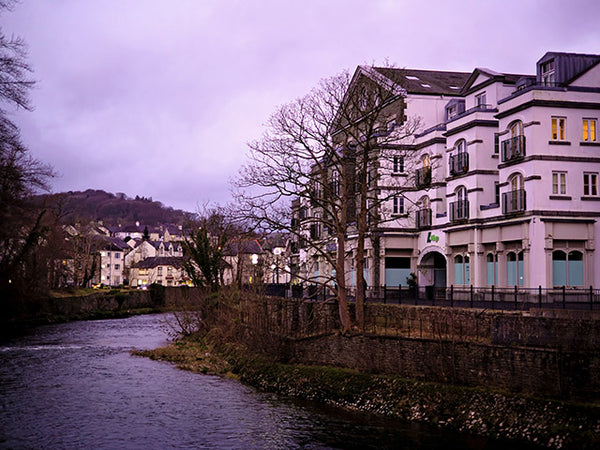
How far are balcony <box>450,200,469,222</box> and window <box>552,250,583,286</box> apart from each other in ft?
23.4

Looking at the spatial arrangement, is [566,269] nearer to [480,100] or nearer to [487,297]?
[487,297]

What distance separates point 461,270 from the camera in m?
40.5

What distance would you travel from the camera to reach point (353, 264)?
46.3 m

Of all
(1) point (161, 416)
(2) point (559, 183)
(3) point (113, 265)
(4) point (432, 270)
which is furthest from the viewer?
(3) point (113, 265)

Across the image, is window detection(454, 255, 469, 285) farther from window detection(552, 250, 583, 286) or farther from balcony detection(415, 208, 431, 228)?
window detection(552, 250, 583, 286)

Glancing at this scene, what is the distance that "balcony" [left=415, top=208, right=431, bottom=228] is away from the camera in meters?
44.7

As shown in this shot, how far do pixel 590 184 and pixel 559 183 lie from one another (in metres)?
1.72

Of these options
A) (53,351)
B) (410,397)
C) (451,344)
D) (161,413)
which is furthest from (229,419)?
(53,351)

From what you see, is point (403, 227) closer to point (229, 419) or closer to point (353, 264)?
point (353, 264)

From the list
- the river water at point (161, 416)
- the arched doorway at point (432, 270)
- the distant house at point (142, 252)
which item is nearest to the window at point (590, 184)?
the arched doorway at point (432, 270)

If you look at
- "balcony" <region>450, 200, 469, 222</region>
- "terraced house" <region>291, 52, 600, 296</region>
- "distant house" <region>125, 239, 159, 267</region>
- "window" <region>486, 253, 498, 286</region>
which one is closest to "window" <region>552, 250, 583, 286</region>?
"terraced house" <region>291, 52, 600, 296</region>

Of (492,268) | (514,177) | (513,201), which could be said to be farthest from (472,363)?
(492,268)

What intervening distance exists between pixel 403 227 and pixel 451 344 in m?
25.1

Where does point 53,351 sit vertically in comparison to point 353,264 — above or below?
below
